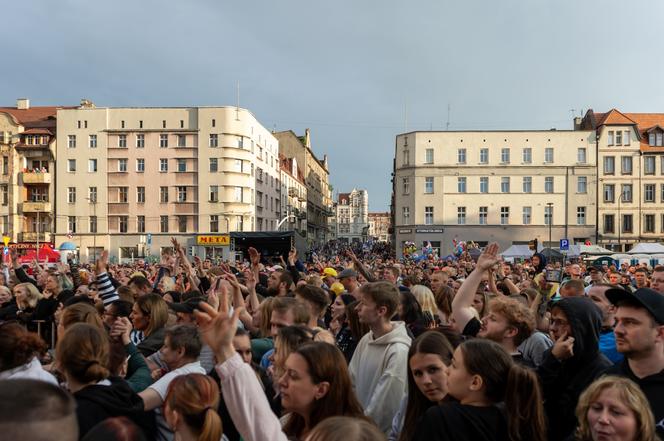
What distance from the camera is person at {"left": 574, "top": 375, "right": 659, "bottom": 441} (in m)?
2.67

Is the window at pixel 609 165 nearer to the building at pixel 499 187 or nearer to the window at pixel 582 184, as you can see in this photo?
the building at pixel 499 187

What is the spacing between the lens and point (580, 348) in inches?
148

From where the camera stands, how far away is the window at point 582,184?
56.9 m

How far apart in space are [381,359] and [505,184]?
56448 millimetres

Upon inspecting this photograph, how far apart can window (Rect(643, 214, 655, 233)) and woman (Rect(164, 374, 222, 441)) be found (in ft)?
209

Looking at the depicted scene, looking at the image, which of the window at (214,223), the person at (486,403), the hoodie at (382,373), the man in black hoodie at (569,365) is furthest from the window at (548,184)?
the person at (486,403)

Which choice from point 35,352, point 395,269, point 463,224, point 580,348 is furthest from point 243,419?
point 463,224

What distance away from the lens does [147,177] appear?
181ft

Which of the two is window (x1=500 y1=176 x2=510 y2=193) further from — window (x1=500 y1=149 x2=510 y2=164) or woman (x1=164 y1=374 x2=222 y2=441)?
woman (x1=164 y1=374 x2=222 y2=441)

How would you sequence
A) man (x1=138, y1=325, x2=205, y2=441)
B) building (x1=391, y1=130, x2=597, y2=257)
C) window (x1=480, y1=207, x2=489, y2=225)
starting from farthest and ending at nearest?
window (x1=480, y1=207, x2=489, y2=225)
building (x1=391, y1=130, x2=597, y2=257)
man (x1=138, y1=325, x2=205, y2=441)

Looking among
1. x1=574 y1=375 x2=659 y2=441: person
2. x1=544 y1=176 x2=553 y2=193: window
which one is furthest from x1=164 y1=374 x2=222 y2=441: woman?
x1=544 y1=176 x2=553 y2=193: window

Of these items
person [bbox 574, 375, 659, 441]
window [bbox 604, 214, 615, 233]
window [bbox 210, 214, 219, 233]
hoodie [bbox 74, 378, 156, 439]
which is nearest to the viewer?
person [bbox 574, 375, 659, 441]

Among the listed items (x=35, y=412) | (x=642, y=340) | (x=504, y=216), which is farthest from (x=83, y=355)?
(x=504, y=216)

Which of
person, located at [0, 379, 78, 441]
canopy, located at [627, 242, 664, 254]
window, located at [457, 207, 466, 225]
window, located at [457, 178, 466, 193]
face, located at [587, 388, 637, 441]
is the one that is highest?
window, located at [457, 178, 466, 193]
